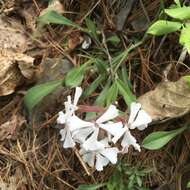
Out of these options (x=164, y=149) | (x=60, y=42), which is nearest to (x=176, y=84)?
(x=164, y=149)

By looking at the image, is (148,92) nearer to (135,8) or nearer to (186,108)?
(186,108)

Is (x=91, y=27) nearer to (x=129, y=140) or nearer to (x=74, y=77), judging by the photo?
(x=74, y=77)

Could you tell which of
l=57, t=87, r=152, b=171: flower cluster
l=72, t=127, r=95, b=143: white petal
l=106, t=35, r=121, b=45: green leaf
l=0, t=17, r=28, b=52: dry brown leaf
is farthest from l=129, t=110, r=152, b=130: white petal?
l=0, t=17, r=28, b=52: dry brown leaf

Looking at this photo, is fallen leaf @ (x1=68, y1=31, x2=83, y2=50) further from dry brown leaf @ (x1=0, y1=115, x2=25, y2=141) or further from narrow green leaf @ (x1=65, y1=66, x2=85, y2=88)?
dry brown leaf @ (x1=0, y1=115, x2=25, y2=141)

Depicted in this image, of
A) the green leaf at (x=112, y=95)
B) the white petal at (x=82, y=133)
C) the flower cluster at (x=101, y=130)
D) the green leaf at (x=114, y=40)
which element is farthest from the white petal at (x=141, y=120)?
the green leaf at (x=114, y=40)

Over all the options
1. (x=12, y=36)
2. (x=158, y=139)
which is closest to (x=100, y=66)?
(x=158, y=139)
